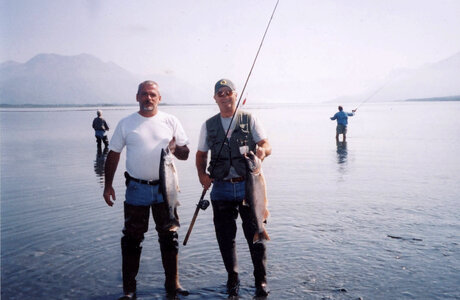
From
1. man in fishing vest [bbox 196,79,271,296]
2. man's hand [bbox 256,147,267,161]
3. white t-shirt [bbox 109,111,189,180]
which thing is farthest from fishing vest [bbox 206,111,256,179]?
white t-shirt [bbox 109,111,189,180]

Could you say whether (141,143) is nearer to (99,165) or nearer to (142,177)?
(142,177)

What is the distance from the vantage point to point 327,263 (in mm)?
5699

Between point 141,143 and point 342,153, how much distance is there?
47.4 feet

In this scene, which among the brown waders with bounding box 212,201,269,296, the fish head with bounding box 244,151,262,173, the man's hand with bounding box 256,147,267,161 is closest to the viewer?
the fish head with bounding box 244,151,262,173

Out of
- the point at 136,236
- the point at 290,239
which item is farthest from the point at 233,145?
the point at 290,239

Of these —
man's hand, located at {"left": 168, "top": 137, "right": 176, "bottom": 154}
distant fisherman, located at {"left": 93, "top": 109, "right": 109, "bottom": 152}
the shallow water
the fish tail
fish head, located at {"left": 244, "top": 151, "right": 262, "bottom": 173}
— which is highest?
distant fisherman, located at {"left": 93, "top": 109, "right": 109, "bottom": 152}

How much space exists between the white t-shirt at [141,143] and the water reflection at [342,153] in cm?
1117

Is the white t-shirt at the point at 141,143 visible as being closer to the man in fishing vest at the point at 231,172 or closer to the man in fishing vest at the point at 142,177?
the man in fishing vest at the point at 142,177

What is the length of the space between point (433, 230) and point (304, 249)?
93.0 inches

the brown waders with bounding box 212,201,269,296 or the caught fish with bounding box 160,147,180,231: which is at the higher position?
the caught fish with bounding box 160,147,180,231

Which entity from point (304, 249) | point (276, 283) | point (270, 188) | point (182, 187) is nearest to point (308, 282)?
point (276, 283)

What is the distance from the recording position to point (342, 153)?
17.9 meters

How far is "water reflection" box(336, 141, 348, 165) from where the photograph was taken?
1560cm

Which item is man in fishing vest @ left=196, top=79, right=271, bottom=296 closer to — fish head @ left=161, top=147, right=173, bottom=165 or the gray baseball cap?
the gray baseball cap
